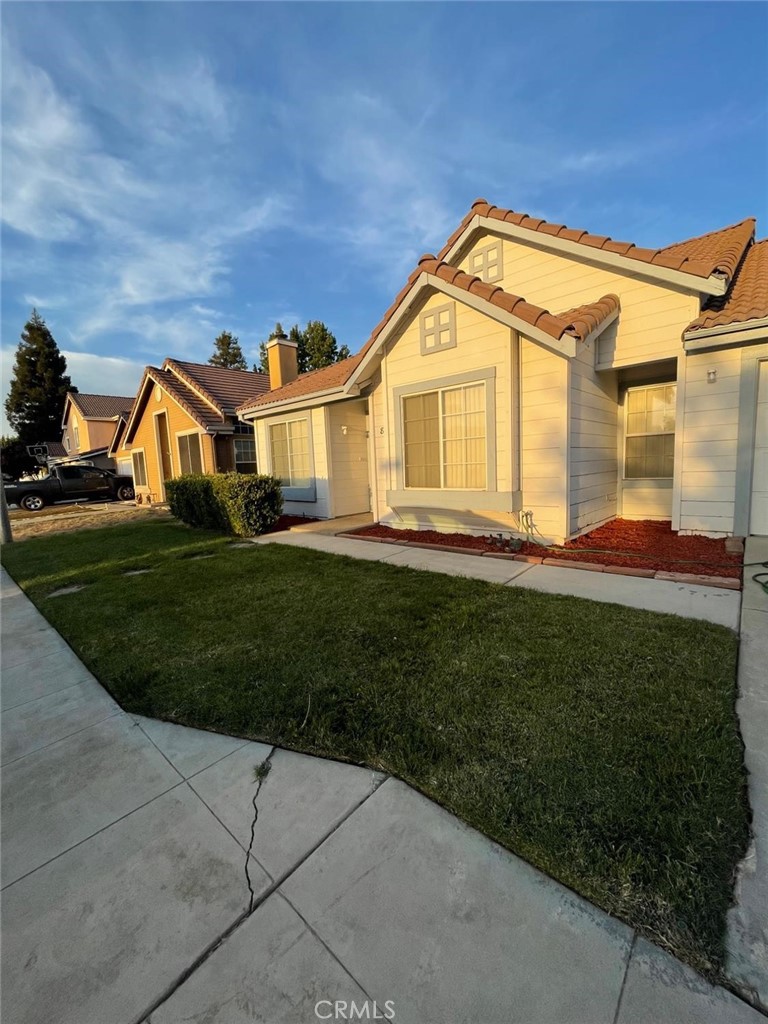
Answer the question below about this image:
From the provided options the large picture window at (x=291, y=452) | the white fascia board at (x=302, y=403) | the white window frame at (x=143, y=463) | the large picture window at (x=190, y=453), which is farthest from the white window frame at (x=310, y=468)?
the white window frame at (x=143, y=463)

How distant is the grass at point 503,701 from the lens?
1625 mm

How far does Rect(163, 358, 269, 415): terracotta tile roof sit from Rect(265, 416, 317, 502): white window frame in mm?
3971

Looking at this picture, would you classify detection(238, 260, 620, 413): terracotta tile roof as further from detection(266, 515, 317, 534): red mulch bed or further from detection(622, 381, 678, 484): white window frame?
detection(266, 515, 317, 534): red mulch bed

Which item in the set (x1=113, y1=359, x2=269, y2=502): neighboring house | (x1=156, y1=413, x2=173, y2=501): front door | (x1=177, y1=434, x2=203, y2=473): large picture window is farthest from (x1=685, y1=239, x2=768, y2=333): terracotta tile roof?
(x1=156, y1=413, x2=173, y2=501): front door

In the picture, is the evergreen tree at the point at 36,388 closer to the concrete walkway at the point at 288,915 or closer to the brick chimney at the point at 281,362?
the brick chimney at the point at 281,362

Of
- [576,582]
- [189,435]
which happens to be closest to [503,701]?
[576,582]

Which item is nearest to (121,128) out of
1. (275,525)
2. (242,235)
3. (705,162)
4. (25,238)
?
(242,235)

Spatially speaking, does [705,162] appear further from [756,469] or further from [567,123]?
[756,469]

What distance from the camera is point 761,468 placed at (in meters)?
5.89

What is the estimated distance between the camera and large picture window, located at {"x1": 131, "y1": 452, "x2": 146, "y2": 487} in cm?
1989

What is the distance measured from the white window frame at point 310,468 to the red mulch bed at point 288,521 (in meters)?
0.42

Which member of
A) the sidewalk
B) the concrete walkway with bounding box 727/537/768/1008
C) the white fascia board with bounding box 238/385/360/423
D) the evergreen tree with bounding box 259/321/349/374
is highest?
the evergreen tree with bounding box 259/321/349/374

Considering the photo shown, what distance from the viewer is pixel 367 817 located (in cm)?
190

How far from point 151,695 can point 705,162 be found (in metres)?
12.5
